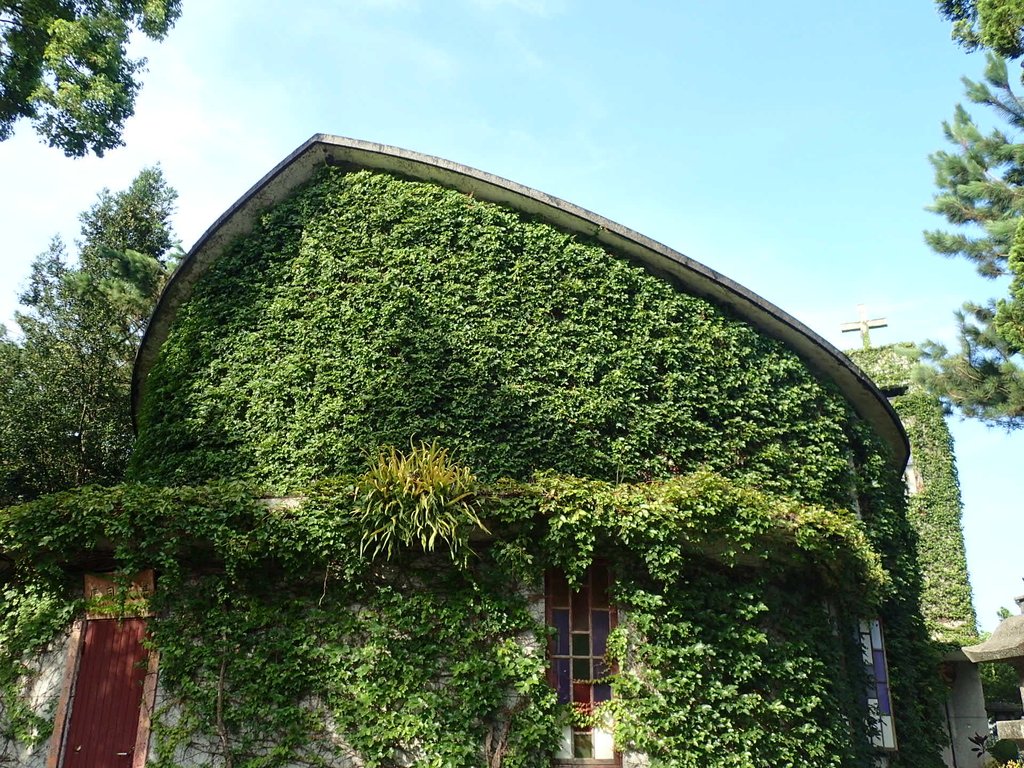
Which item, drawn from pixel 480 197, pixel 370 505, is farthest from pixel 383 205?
pixel 370 505

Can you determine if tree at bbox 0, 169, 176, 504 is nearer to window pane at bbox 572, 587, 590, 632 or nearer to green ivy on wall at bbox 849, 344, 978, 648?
window pane at bbox 572, 587, 590, 632

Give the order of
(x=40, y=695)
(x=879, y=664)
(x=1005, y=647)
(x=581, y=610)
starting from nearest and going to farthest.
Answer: (x=40, y=695) < (x=581, y=610) < (x=879, y=664) < (x=1005, y=647)

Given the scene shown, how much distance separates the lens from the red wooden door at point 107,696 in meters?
9.16

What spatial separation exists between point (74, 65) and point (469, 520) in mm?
12444

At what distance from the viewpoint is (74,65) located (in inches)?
624

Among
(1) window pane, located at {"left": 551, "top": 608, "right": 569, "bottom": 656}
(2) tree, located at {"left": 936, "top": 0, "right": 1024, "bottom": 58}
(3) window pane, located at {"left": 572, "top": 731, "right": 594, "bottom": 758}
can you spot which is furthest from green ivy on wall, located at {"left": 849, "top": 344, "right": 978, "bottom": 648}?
(3) window pane, located at {"left": 572, "top": 731, "right": 594, "bottom": 758}

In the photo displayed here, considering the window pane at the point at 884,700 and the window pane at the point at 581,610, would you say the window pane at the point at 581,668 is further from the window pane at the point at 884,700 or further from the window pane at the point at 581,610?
the window pane at the point at 884,700

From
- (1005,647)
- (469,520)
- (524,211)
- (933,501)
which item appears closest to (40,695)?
(469,520)

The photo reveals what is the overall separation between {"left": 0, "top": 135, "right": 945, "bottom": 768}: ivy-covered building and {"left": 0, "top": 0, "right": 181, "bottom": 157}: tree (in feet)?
17.3

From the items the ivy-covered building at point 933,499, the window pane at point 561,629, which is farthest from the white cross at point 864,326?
the window pane at point 561,629

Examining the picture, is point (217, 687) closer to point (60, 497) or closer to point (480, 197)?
point (60, 497)

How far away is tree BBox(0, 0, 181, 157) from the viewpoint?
15.6 metres

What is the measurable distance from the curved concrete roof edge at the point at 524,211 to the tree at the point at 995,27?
24.9 feet

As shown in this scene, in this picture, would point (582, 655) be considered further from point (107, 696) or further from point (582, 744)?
point (107, 696)
